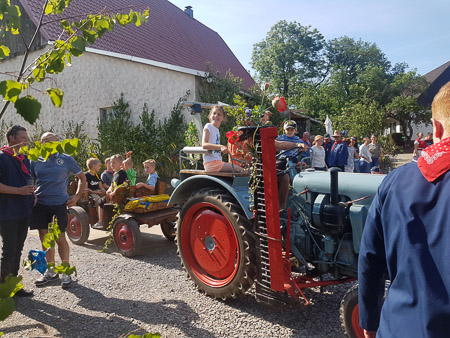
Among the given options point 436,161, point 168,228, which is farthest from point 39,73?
point 168,228

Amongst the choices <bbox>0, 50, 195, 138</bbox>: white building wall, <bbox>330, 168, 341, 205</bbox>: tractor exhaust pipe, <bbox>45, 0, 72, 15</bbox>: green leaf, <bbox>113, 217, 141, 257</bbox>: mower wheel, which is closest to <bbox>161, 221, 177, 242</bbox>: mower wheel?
<bbox>113, 217, 141, 257</bbox>: mower wheel

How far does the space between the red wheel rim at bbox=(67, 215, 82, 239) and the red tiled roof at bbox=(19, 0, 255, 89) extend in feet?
14.7

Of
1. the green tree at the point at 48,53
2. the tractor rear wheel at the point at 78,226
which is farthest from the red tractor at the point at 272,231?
the tractor rear wheel at the point at 78,226

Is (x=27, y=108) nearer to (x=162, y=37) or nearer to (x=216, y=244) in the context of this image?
(x=216, y=244)

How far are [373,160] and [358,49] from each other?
Answer: 34845 mm

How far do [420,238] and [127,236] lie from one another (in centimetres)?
447

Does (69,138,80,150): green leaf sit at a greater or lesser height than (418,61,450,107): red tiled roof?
lesser

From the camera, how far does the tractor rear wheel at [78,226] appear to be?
5.64m

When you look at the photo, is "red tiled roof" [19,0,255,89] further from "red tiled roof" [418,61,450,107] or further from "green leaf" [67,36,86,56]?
"red tiled roof" [418,61,450,107]

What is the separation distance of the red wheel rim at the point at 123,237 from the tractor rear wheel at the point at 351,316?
323cm

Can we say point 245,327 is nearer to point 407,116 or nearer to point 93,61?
point 93,61

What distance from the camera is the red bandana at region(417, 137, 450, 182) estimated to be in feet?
3.50

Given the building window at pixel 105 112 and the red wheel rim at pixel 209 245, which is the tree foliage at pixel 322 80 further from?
the red wheel rim at pixel 209 245

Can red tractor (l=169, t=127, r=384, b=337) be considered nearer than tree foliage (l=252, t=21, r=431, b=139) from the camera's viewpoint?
Yes
